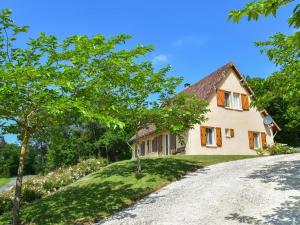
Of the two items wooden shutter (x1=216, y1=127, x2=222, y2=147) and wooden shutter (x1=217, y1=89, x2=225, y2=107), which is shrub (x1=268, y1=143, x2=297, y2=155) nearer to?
wooden shutter (x1=216, y1=127, x2=222, y2=147)

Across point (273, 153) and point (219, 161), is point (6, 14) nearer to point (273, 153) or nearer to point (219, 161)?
point (219, 161)

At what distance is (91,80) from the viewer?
39.9ft

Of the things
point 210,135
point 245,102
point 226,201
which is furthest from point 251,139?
point 226,201

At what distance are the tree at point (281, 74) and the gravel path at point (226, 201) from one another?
3.51 m

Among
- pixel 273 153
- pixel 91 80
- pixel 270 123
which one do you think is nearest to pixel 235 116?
pixel 270 123

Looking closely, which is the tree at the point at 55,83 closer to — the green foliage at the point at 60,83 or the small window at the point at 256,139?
the green foliage at the point at 60,83

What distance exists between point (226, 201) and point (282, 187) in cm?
260

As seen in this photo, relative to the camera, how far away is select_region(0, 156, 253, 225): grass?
13.3 m

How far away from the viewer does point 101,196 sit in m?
15.7

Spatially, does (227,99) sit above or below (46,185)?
above

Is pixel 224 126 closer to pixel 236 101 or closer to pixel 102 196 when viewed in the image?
pixel 236 101

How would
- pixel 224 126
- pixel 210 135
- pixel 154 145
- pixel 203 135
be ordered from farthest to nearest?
1. pixel 154 145
2. pixel 224 126
3. pixel 210 135
4. pixel 203 135

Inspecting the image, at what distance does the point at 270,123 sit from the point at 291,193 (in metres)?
20.9

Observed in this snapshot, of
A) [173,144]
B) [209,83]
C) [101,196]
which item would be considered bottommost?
[101,196]
